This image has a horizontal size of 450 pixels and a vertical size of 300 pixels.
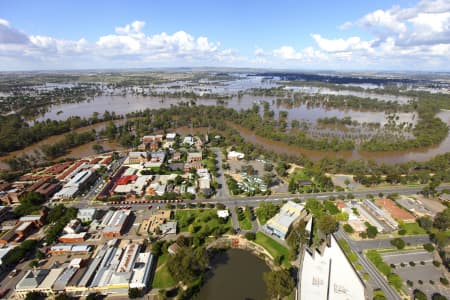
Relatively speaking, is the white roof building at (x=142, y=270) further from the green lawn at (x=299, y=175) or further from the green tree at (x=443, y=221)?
the green tree at (x=443, y=221)

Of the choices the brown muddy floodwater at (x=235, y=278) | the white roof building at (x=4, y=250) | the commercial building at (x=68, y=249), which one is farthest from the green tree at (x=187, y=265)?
the white roof building at (x=4, y=250)

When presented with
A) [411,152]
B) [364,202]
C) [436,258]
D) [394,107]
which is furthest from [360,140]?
[394,107]

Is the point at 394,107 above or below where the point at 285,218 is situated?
above

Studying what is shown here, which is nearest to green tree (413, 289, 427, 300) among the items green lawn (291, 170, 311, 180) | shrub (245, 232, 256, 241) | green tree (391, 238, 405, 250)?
green tree (391, 238, 405, 250)

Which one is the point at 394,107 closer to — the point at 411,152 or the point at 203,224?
A: the point at 411,152

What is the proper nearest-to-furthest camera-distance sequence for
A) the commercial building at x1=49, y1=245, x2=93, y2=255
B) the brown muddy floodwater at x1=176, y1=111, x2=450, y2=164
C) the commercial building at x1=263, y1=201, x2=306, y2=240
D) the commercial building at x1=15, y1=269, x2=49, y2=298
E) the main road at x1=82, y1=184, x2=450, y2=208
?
1. the commercial building at x1=15, y1=269, x2=49, y2=298
2. the commercial building at x1=49, y1=245, x2=93, y2=255
3. the commercial building at x1=263, y1=201, x2=306, y2=240
4. the main road at x1=82, y1=184, x2=450, y2=208
5. the brown muddy floodwater at x1=176, y1=111, x2=450, y2=164

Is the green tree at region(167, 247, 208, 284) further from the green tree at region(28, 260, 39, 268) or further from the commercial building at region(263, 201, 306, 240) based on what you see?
the green tree at region(28, 260, 39, 268)
